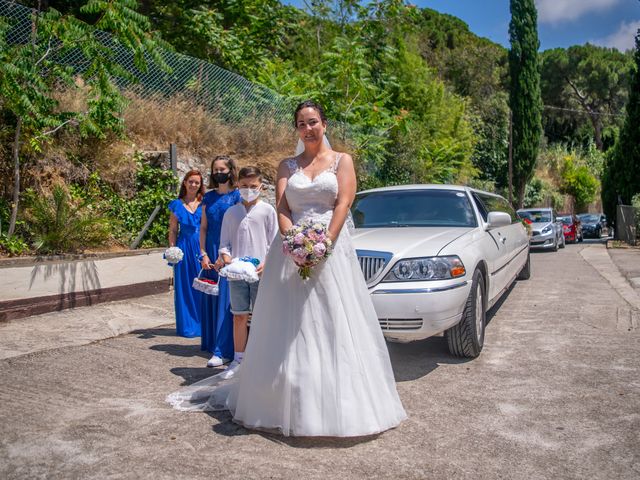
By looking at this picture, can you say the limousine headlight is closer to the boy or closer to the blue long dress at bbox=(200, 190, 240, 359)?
the boy

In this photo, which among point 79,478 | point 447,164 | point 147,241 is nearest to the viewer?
point 79,478

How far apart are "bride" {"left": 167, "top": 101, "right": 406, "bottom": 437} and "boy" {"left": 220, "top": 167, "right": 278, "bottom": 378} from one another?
944 millimetres

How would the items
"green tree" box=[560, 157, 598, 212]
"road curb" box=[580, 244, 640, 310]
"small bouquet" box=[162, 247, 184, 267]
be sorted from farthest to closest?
"green tree" box=[560, 157, 598, 212], "road curb" box=[580, 244, 640, 310], "small bouquet" box=[162, 247, 184, 267]

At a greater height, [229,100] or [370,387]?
[229,100]

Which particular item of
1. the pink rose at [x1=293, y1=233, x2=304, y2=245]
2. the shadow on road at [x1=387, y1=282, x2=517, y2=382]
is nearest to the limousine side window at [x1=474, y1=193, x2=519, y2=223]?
the shadow on road at [x1=387, y1=282, x2=517, y2=382]

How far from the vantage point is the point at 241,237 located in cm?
537

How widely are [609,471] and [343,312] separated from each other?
1.77 m

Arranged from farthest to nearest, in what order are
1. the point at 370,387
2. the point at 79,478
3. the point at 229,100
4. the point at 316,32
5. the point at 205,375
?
the point at 316,32, the point at 229,100, the point at 205,375, the point at 370,387, the point at 79,478

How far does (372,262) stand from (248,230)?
3.80ft

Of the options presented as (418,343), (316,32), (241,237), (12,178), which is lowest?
(418,343)

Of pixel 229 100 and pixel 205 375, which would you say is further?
pixel 229 100

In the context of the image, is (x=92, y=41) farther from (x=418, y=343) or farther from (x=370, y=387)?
(x=370, y=387)

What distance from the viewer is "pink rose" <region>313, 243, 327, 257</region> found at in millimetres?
3809

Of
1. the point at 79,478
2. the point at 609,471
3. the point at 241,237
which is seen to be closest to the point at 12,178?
the point at 241,237
